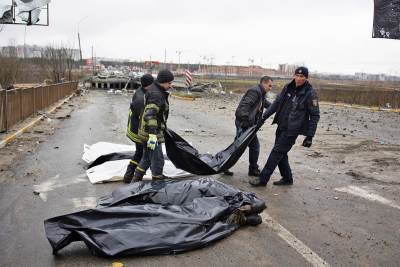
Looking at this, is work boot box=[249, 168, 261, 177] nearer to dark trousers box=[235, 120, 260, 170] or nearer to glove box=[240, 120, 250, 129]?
dark trousers box=[235, 120, 260, 170]

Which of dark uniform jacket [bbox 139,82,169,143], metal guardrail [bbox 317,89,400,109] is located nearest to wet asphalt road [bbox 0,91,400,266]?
dark uniform jacket [bbox 139,82,169,143]

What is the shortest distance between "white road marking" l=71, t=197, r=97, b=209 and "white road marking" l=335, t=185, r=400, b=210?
3.67m

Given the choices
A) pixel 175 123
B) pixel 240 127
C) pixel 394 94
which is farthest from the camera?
pixel 394 94

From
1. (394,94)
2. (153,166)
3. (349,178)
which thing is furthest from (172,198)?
(394,94)

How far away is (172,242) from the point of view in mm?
3912

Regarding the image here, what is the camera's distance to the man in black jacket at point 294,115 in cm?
614

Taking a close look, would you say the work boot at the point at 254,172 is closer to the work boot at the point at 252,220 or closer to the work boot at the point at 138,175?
the work boot at the point at 138,175

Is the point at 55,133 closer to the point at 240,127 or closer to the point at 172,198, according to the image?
the point at 240,127

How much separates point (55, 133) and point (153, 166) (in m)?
7.54

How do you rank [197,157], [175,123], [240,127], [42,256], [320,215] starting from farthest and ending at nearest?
[175,123], [240,127], [197,157], [320,215], [42,256]

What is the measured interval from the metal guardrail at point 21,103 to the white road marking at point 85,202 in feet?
22.0

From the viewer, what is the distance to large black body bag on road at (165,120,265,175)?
636 centimetres

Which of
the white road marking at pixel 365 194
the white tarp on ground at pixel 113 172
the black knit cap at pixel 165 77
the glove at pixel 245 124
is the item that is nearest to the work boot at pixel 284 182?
the white road marking at pixel 365 194

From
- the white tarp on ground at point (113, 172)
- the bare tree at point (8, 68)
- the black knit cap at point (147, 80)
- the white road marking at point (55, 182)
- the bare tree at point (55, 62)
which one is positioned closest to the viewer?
the white road marking at point (55, 182)
